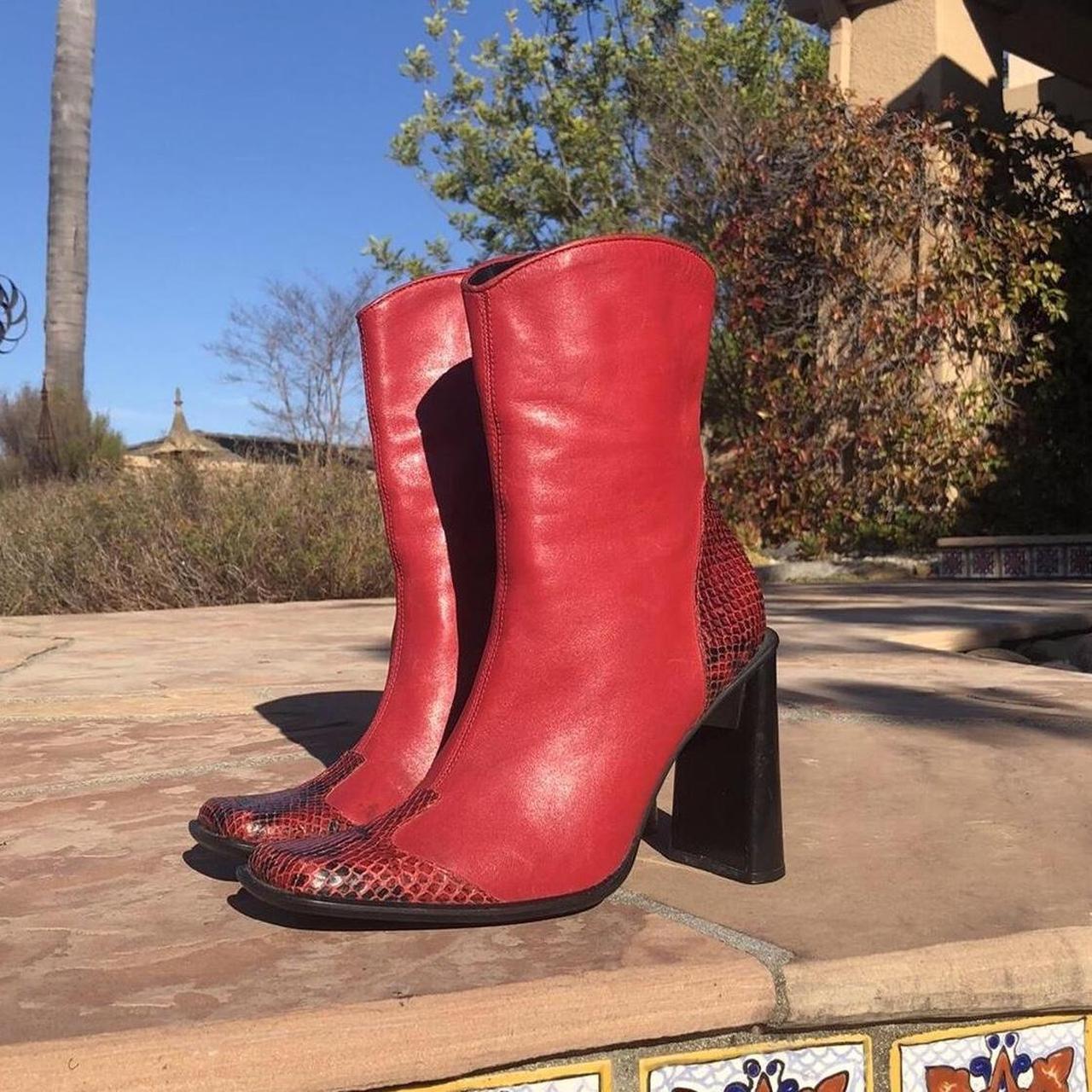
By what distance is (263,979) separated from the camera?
936 millimetres

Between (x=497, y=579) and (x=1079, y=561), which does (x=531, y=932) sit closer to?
(x=497, y=579)

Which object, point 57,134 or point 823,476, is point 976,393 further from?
point 57,134

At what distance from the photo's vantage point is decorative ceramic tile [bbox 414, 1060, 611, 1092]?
87 cm

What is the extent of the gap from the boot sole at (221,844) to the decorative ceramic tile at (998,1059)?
61 centimetres

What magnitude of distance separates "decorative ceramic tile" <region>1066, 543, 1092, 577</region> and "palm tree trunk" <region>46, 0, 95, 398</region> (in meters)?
8.33

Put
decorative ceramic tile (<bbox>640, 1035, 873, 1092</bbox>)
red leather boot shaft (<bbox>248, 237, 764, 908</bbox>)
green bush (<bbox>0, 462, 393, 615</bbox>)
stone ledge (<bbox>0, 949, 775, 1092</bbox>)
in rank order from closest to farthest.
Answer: stone ledge (<bbox>0, 949, 775, 1092</bbox>) < decorative ceramic tile (<bbox>640, 1035, 873, 1092</bbox>) < red leather boot shaft (<bbox>248, 237, 764, 908</bbox>) < green bush (<bbox>0, 462, 393, 615</bbox>)

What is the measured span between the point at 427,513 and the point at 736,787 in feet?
1.41

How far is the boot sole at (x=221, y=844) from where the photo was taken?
1.20m

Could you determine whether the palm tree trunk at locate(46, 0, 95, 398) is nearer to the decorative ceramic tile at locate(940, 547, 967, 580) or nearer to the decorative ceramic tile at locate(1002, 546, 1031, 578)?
the decorative ceramic tile at locate(940, 547, 967, 580)

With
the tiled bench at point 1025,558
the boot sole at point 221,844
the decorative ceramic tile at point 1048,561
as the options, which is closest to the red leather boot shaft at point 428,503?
the boot sole at point 221,844

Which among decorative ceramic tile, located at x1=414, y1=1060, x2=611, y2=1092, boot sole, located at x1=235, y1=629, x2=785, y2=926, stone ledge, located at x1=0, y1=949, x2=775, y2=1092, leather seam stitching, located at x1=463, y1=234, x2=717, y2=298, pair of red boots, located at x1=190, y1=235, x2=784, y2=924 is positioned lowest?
decorative ceramic tile, located at x1=414, y1=1060, x2=611, y2=1092

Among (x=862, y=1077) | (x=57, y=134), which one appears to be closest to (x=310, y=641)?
(x=862, y=1077)

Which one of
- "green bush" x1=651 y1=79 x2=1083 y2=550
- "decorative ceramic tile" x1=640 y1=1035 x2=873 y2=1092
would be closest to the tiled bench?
"green bush" x1=651 y1=79 x2=1083 y2=550

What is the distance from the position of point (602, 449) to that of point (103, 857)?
697 mm
